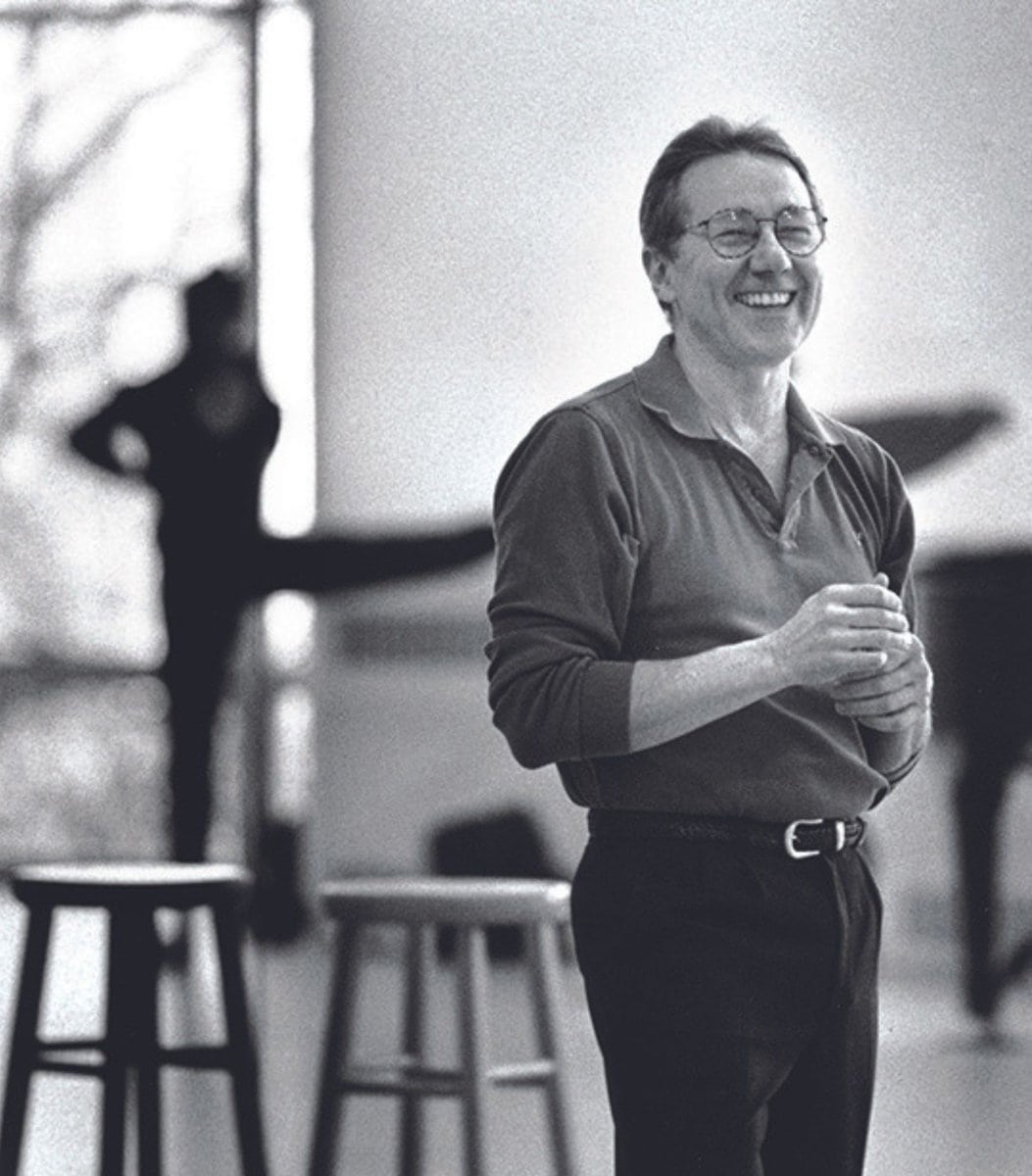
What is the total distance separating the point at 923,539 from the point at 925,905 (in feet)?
1.83

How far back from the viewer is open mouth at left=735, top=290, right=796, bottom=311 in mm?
2084

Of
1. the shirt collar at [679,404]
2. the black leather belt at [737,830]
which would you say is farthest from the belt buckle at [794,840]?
the shirt collar at [679,404]

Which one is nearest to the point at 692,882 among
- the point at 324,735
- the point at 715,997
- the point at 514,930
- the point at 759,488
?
the point at 715,997

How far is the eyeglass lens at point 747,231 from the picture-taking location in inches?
82.7

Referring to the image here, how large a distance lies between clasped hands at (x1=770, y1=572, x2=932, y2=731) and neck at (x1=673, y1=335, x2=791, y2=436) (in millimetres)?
193

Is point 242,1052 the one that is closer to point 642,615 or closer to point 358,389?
point 358,389

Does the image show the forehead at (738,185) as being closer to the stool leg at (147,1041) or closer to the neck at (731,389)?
the neck at (731,389)

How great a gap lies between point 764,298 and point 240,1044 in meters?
1.65

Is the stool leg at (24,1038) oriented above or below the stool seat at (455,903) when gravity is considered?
below

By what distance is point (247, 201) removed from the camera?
132 inches

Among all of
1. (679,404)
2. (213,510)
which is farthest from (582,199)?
(679,404)

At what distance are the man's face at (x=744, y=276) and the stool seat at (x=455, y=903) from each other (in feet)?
3.83

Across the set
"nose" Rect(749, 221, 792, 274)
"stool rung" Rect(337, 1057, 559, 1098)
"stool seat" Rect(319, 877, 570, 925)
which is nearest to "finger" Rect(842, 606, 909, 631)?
"nose" Rect(749, 221, 792, 274)

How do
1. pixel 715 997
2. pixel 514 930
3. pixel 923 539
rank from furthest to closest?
pixel 923 539
pixel 514 930
pixel 715 997
